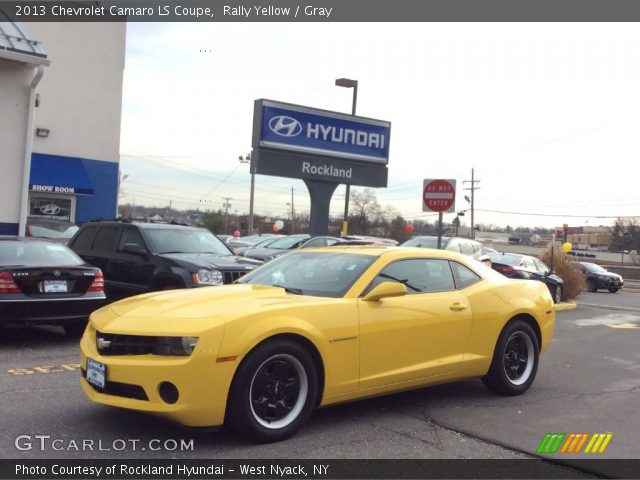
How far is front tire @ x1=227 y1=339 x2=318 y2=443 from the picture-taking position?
4.32 m

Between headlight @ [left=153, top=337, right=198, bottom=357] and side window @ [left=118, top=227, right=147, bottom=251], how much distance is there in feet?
19.4

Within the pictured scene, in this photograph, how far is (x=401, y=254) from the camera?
19.2 ft

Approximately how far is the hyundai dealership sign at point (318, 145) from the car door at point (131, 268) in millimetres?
6669

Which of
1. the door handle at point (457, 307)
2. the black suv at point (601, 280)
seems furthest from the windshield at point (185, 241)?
the black suv at point (601, 280)

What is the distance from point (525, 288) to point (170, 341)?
3.93 m

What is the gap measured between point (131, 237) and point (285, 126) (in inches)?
297

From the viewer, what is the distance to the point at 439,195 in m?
13.6

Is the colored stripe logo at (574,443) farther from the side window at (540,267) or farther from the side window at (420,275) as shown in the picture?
the side window at (540,267)

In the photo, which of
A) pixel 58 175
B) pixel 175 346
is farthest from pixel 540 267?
pixel 58 175

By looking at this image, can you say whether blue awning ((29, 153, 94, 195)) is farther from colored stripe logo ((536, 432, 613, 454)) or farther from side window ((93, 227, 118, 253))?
colored stripe logo ((536, 432, 613, 454))

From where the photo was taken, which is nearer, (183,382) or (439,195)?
(183,382)

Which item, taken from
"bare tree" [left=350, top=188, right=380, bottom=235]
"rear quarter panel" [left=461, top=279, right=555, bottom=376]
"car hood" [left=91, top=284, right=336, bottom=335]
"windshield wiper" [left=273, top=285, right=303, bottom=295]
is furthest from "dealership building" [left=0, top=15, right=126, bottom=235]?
"bare tree" [left=350, top=188, right=380, bottom=235]

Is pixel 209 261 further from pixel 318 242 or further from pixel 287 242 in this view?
pixel 287 242

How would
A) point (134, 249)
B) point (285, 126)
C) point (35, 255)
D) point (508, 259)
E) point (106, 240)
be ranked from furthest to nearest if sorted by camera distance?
point (508, 259)
point (285, 126)
point (106, 240)
point (134, 249)
point (35, 255)
